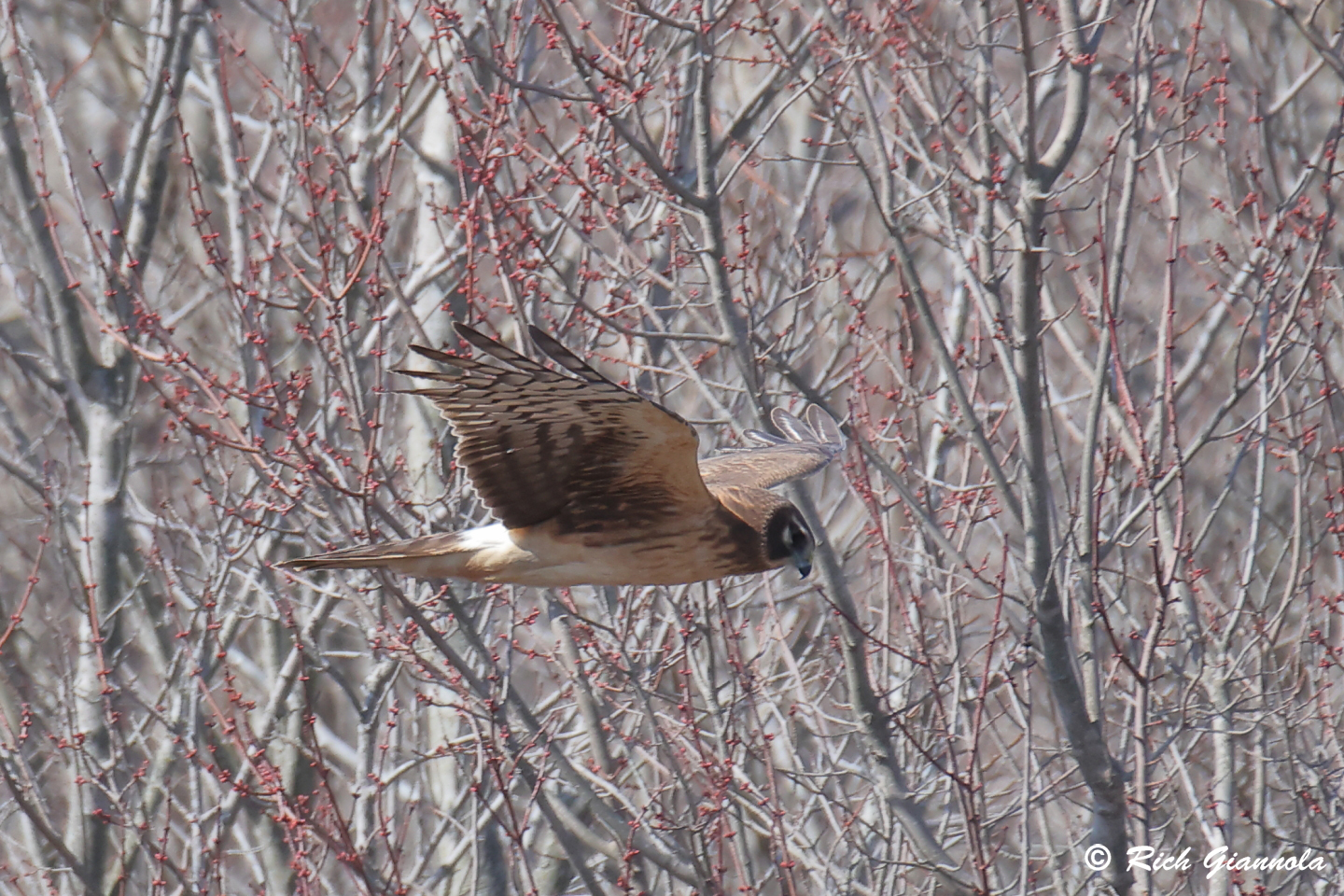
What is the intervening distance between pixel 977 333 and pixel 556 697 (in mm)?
2459

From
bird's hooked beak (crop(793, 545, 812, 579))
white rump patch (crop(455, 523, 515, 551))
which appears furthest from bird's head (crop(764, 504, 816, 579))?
white rump patch (crop(455, 523, 515, 551))

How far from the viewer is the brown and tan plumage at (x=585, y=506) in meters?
4.42

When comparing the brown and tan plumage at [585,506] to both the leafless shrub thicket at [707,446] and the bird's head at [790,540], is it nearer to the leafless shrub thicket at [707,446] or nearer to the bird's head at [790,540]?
the bird's head at [790,540]

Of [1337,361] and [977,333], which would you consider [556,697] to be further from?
[1337,361]

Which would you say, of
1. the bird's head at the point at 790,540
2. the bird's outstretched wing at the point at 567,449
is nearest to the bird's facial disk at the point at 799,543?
the bird's head at the point at 790,540

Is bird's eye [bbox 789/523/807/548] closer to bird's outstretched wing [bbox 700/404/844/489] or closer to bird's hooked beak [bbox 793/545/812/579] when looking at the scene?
bird's hooked beak [bbox 793/545/812/579]

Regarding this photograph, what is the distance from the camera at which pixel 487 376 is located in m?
4.20

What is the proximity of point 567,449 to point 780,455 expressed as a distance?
1.39 meters

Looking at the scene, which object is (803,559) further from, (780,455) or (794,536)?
(780,455)

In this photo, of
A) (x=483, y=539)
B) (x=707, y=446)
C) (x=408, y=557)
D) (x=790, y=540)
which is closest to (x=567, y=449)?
(x=483, y=539)

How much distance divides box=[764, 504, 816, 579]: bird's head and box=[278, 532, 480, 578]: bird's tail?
36.7 inches

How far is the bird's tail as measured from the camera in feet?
13.8

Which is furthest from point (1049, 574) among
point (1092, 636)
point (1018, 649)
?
point (1018, 649)

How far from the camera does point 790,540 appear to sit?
499cm
